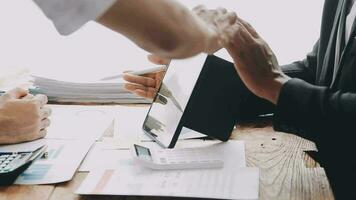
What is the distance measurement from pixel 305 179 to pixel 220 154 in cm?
17

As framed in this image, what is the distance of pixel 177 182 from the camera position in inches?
30.6

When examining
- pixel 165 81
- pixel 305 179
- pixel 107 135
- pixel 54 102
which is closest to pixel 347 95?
pixel 305 179

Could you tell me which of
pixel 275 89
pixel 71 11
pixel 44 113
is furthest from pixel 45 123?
pixel 71 11

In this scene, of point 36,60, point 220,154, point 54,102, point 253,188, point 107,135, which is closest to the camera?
point 253,188

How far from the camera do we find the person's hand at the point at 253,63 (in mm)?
859

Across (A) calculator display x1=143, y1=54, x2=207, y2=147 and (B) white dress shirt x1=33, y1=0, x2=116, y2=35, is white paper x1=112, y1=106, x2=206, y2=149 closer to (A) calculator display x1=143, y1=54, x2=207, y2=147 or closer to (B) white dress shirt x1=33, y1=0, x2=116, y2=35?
(A) calculator display x1=143, y1=54, x2=207, y2=147

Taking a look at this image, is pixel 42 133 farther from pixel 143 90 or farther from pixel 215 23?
pixel 215 23

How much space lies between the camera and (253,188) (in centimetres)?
76

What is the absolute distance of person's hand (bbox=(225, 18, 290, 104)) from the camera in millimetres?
859

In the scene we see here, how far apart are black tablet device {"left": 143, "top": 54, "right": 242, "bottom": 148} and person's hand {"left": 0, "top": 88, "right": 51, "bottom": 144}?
0.25 meters

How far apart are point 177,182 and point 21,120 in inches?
16.2

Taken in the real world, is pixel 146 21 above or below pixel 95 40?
above

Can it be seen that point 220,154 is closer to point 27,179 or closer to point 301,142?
point 301,142

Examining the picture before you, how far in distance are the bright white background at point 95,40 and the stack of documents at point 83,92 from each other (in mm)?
34
